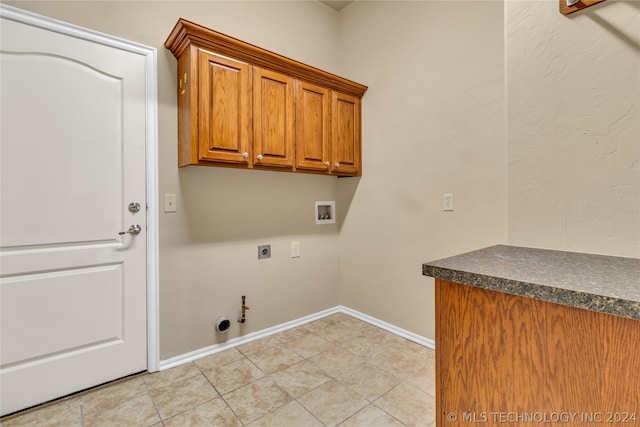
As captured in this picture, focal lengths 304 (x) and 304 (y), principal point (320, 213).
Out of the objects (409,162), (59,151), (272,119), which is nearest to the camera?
(59,151)

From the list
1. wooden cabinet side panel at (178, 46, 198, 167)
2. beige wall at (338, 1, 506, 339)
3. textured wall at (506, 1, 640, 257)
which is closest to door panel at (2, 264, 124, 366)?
wooden cabinet side panel at (178, 46, 198, 167)

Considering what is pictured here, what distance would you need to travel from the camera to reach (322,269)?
9.45 ft

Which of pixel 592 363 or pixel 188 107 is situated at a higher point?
pixel 188 107

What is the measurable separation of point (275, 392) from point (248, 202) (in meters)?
1.32

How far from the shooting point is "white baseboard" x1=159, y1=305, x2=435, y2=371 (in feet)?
6.74

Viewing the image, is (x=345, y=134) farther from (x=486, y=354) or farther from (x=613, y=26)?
(x=486, y=354)

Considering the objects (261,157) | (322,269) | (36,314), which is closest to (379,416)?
(322,269)

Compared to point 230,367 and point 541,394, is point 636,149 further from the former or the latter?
point 230,367

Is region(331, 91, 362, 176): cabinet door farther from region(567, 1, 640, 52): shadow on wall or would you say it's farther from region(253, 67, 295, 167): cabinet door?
region(567, 1, 640, 52): shadow on wall

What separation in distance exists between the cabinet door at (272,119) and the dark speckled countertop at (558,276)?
149cm

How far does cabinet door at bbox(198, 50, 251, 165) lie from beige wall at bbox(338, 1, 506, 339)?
1.16 metres

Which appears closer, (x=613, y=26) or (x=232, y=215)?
(x=613, y=26)

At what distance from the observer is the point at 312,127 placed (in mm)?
2402

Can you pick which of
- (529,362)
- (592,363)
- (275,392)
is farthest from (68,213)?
(592,363)
